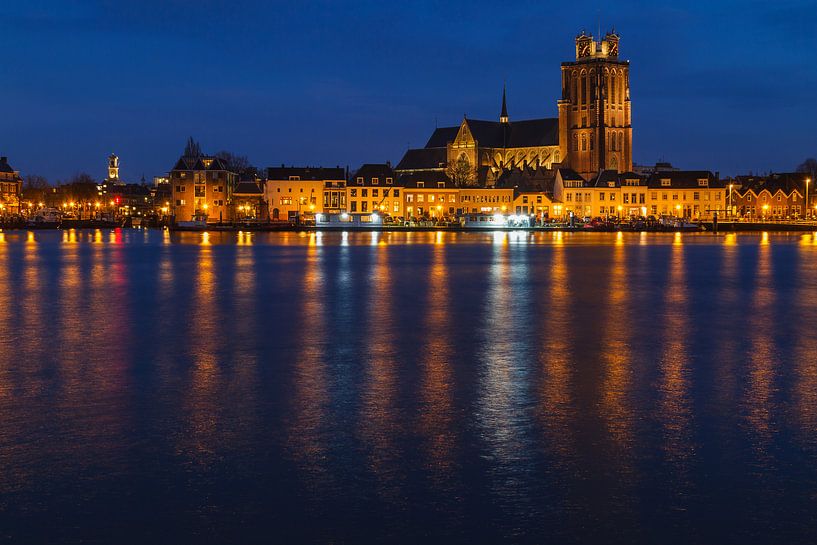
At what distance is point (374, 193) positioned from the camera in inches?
5630

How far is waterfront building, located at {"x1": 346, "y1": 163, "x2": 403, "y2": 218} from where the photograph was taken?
142 m

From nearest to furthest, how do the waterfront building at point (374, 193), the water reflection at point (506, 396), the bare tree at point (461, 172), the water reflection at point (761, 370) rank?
the water reflection at point (506, 396) → the water reflection at point (761, 370) → the waterfront building at point (374, 193) → the bare tree at point (461, 172)

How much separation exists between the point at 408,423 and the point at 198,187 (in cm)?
14037

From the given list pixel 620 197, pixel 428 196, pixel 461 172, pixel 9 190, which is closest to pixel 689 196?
pixel 620 197

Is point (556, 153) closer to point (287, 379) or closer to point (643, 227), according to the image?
point (643, 227)

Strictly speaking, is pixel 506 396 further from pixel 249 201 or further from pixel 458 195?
pixel 249 201

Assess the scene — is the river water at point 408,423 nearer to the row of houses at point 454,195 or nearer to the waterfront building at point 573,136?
the row of houses at point 454,195

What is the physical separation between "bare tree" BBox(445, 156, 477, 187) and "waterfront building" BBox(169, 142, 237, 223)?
39920mm

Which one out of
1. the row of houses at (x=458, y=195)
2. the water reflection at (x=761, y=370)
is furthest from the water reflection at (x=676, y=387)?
the row of houses at (x=458, y=195)

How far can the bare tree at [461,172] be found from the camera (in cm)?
16688

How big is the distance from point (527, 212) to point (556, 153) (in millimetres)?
21007

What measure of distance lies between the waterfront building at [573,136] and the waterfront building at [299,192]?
2361cm

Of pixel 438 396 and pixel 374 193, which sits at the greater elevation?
pixel 374 193

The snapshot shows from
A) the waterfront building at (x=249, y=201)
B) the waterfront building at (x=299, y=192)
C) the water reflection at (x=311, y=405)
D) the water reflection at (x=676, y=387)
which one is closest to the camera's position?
the water reflection at (x=311, y=405)
